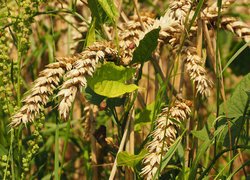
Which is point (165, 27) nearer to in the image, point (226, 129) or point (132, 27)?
point (132, 27)

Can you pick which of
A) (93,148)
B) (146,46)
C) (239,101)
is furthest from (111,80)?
(93,148)

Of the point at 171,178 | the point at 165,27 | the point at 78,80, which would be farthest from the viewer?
the point at 171,178

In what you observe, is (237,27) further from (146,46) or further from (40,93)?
(40,93)

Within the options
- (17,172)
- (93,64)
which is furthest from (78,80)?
(17,172)

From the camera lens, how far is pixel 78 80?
53.4 inches

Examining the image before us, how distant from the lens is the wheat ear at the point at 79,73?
1316 mm

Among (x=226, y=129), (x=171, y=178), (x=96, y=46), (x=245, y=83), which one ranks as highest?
(x=96, y=46)

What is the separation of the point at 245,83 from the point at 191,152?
11.1 inches

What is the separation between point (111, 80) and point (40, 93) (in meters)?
0.24

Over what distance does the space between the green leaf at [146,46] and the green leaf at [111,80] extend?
37mm

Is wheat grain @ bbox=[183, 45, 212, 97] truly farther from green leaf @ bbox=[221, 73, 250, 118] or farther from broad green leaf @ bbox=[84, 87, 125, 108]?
broad green leaf @ bbox=[84, 87, 125, 108]

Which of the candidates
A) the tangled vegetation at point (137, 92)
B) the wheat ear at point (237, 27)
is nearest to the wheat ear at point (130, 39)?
the tangled vegetation at point (137, 92)

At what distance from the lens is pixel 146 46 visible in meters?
1.55

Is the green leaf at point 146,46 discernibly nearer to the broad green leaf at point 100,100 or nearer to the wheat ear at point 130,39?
the wheat ear at point 130,39
